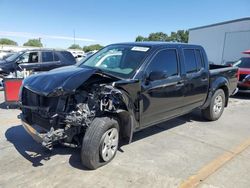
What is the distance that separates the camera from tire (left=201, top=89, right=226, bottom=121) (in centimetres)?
643

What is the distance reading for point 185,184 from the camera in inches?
138

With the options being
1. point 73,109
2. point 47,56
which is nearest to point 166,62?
point 73,109

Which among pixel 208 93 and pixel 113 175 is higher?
pixel 208 93

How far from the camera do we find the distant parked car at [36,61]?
35.2 feet

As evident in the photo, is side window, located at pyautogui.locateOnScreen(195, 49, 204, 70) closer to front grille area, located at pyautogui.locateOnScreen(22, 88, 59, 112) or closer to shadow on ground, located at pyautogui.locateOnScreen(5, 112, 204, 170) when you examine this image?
shadow on ground, located at pyautogui.locateOnScreen(5, 112, 204, 170)

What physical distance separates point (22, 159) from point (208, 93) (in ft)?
14.2

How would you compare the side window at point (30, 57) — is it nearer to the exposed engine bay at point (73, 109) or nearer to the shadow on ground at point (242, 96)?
the exposed engine bay at point (73, 109)

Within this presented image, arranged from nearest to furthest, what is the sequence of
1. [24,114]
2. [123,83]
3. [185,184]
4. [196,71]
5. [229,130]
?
[185,184] → [123,83] → [24,114] → [196,71] → [229,130]

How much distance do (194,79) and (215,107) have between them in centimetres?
156

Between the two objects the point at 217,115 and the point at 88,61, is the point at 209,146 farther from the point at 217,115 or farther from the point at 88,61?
the point at 88,61

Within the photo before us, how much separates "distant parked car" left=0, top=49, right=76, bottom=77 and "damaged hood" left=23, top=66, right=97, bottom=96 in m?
6.98

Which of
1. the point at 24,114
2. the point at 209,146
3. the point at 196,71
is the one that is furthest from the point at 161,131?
the point at 24,114

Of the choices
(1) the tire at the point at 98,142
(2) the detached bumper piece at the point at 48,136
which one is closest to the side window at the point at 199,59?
(1) the tire at the point at 98,142

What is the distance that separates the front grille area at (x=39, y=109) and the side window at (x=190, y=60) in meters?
2.91
